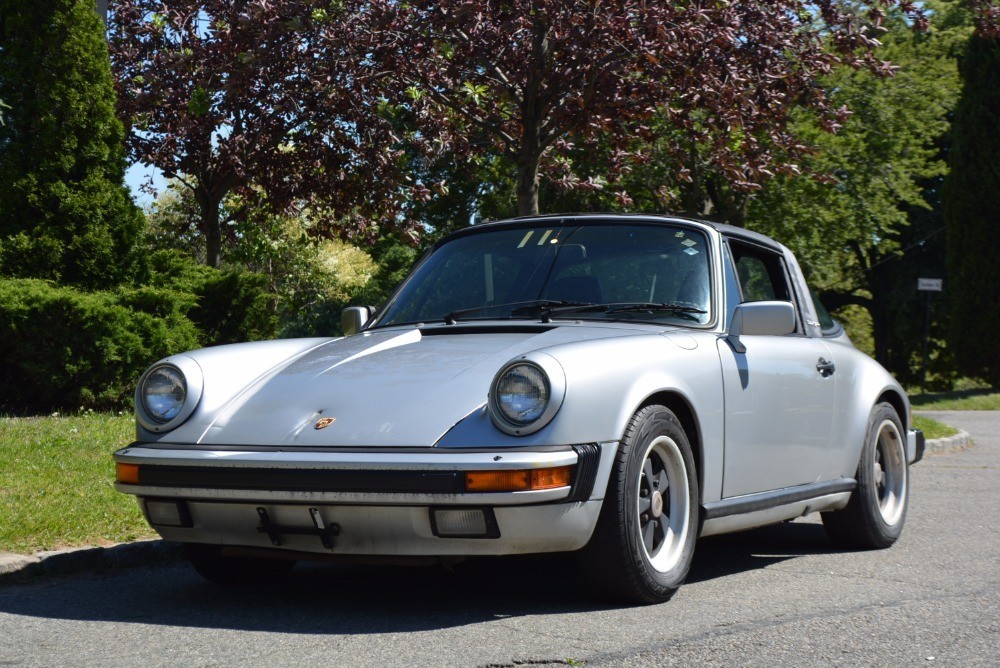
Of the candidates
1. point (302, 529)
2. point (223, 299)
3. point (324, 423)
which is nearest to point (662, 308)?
point (324, 423)

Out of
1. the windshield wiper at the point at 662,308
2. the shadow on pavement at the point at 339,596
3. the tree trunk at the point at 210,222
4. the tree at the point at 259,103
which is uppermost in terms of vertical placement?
the tree at the point at 259,103

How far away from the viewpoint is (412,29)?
38.5 feet

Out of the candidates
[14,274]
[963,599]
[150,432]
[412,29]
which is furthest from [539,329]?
[14,274]

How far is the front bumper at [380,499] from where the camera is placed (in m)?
4.25

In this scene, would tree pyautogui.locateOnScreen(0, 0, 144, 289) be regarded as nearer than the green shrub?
Yes

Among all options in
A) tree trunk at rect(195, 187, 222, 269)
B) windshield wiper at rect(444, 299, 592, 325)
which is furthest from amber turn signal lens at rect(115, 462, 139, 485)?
tree trunk at rect(195, 187, 222, 269)

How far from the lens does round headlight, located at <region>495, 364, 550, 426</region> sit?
14.3 feet

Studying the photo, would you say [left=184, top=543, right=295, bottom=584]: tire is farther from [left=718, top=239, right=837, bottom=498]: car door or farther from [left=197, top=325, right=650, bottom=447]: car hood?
[left=718, top=239, right=837, bottom=498]: car door

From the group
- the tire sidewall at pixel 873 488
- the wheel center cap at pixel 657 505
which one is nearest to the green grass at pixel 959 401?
the tire sidewall at pixel 873 488

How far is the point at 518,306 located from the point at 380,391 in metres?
1.09

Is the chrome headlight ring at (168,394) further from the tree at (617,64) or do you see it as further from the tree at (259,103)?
the tree at (259,103)

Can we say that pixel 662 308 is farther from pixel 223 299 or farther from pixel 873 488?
pixel 223 299

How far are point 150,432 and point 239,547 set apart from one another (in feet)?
2.08

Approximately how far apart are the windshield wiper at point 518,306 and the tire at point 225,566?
51.2 inches
